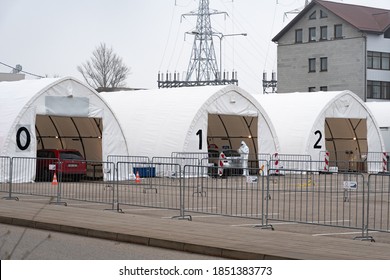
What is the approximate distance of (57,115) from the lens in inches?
1320

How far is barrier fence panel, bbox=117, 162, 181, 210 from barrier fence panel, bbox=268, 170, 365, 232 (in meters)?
2.62

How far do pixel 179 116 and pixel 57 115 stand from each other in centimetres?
648

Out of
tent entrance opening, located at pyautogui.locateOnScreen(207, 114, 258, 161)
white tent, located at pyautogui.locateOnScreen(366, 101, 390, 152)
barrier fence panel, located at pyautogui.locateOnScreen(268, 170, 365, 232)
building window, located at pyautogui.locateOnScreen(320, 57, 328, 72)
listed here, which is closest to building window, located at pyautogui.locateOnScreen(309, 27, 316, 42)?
building window, located at pyautogui.locateOnScreen(320, 57, 328, 72)

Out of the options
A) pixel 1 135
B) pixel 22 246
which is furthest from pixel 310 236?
pixel 1 135

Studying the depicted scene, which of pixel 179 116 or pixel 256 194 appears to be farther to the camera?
pixel 179 116

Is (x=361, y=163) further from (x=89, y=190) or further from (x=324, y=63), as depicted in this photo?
(x=324, y=63)

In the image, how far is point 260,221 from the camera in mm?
18047

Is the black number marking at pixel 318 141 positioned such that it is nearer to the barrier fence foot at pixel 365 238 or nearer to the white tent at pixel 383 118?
the white tent at pixel 383 118

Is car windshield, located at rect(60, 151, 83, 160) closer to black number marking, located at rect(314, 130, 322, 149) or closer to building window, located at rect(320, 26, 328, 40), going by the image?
black number marking, located at rect(314, 130, 322, 149)

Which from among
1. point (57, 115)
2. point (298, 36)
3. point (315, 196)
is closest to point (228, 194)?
point (315, 196)

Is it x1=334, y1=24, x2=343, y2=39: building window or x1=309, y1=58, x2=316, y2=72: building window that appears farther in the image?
x1=309, y1=58, x2=316, y2=72: building window

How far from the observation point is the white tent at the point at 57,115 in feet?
105

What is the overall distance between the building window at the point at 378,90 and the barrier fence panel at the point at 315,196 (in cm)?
6070

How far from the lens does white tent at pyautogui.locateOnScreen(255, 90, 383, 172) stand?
42562mm
